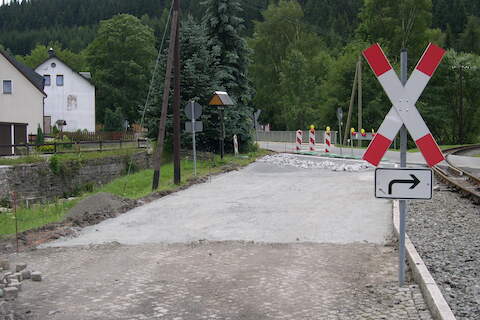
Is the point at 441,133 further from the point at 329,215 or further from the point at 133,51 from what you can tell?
the point at 329,215

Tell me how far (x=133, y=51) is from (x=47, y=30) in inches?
3452

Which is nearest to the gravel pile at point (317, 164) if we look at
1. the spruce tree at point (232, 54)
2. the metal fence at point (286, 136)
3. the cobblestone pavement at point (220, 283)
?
the spruce tree at point (232, 54)

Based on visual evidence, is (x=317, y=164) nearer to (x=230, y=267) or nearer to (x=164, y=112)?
(x=164, y=112)

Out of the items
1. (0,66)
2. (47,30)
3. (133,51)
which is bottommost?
(0,66)

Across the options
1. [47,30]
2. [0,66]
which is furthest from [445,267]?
[47,30]

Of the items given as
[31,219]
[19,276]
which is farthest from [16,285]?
[31,219]

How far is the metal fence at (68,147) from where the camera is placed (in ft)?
106

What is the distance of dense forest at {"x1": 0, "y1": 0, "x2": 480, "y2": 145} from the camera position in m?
35.1

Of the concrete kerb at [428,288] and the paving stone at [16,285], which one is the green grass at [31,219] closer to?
the paving stone at [16,285]

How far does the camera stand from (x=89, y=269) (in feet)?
24.6

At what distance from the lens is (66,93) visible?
217 feet

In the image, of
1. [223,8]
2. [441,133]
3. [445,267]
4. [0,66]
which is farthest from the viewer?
[441,133]

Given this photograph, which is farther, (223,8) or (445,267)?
(223,8)

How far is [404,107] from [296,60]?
206 ft
